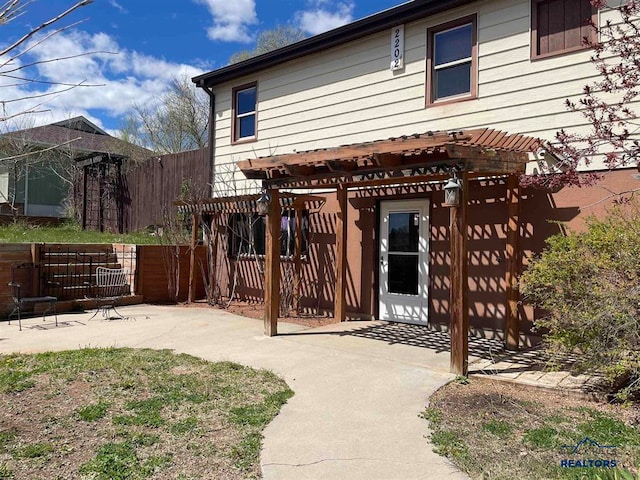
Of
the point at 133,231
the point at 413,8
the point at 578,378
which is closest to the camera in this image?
the point at 578,378

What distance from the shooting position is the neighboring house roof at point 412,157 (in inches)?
201

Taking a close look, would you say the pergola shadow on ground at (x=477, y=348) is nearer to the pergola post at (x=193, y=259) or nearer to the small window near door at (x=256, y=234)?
the small window near door at (x=256, y=234)

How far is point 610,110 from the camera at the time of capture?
552 cm

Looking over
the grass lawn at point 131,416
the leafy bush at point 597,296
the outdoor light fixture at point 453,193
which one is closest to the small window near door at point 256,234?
the grass lawn at point 131,416

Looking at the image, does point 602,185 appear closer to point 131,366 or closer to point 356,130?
point 356,130

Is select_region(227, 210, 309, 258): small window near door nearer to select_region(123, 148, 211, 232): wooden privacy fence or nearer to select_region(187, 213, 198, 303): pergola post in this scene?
select_region(187, 213, 198, 303): pergola post

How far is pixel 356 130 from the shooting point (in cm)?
846

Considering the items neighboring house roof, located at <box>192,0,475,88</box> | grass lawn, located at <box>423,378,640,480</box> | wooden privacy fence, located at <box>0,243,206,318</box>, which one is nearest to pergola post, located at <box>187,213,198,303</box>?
wooden privacy fence, located at <box>0,243,206,318</box>

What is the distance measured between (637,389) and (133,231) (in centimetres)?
1386

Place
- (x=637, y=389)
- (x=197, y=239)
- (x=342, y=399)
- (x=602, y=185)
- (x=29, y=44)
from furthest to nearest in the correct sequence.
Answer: (x=197, y=239), (x=602, y=185), (x=342, y=399), (x=637, y=389), (x=29, y=44)

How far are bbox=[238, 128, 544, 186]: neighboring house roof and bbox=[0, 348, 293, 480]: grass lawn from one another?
280 centimetres

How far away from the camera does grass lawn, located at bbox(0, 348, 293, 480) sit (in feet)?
10.1

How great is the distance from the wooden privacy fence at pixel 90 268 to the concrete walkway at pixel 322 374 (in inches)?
33.9

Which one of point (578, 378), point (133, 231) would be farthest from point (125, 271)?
point (578, 378)
